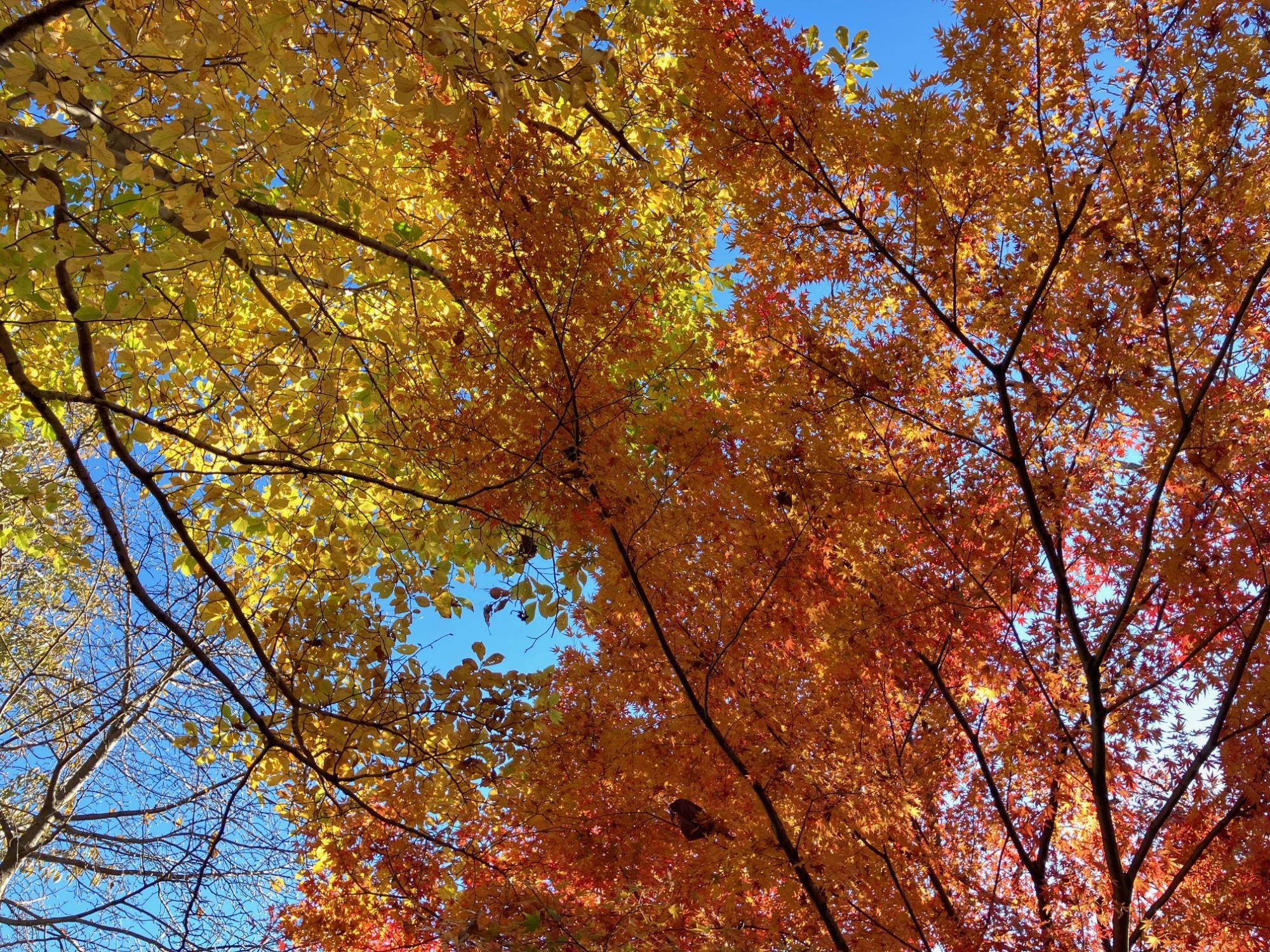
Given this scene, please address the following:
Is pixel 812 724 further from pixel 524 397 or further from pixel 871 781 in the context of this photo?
pixel 524 397

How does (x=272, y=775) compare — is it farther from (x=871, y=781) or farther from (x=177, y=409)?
(x=871, y=781)

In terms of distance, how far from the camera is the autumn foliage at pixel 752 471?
10.4ft

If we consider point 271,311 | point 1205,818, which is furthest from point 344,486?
point 1205,818

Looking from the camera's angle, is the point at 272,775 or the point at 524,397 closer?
the point at 524,397

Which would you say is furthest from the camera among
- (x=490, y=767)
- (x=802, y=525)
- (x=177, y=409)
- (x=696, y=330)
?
→ (x=696, y=330)

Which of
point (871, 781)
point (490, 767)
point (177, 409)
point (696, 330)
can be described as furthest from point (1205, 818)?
point (177, 409)

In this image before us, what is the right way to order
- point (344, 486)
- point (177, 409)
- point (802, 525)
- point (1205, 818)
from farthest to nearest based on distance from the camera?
point (177, 409), point (344, 486), point (802, 525), point (1205, 818)

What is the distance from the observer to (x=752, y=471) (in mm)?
4121

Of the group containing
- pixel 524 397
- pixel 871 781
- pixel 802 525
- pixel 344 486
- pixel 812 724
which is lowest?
pixel 871 781

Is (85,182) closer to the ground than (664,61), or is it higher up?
closer to the ground

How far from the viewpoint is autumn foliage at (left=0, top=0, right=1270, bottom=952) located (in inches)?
124

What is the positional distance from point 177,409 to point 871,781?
472 cm

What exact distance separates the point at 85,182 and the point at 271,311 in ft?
4.58

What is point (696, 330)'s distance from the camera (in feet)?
22.3
